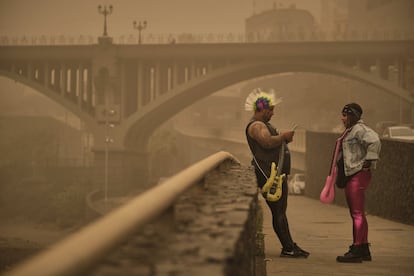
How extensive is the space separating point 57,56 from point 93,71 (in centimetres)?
258

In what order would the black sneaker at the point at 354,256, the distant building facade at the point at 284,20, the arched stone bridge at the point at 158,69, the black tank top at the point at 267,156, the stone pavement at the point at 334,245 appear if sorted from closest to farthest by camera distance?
the stone pavement at the point at 334,245, the black sneaker at the point at 354,256, the black tank top at the point at 267,156, the arched stone bridge at the point at 158,69, the distant building facade at the point at 284,20

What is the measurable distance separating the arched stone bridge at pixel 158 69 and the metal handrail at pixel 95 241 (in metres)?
40.0

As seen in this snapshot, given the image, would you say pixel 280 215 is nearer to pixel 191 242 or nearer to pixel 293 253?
pixel 293 253

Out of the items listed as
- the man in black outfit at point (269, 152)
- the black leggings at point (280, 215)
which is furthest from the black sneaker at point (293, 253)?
the black leggings at point (280, 215)

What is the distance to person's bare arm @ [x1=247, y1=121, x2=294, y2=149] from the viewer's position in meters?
7.19

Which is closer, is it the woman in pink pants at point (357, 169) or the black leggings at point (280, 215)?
the woman in pink pants at point (357, 169)

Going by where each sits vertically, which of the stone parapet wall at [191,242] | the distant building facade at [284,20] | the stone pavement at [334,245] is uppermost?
the distant building facade at [284,20]

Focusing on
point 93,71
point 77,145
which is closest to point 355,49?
point 93,71

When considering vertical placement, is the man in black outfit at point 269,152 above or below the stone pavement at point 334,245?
above

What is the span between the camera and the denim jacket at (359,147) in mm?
7125

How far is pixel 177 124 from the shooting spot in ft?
310

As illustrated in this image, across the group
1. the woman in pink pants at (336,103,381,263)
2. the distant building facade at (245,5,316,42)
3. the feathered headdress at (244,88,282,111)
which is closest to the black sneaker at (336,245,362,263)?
the woman in pink pants at (336,103,381,263)

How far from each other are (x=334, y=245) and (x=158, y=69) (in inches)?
1559

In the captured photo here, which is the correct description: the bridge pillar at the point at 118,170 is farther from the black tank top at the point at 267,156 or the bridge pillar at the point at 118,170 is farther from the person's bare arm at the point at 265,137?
the person's bare arm at the point at 265,137
